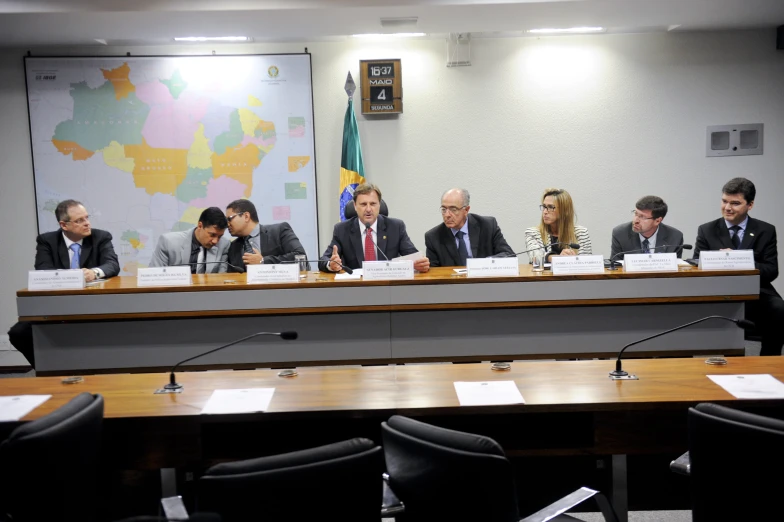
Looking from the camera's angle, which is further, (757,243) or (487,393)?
(757,243)

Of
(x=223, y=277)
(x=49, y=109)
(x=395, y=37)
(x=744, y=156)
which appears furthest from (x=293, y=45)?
(x=744, y=156)

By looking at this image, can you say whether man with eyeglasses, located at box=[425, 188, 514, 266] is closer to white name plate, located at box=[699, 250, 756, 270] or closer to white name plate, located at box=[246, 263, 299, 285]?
white name plate, located at box=[246, 263, 299, 285]

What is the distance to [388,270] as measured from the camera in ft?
13.4

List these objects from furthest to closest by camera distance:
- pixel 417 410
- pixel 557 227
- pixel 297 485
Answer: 1. pixel 557 227
2. pixel 417 410
3. pixel 297 485

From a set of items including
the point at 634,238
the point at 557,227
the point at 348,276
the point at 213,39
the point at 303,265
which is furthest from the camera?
the point at 213,39

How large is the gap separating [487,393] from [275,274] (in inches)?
85.2

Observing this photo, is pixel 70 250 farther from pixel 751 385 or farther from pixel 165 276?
pixel 751 385

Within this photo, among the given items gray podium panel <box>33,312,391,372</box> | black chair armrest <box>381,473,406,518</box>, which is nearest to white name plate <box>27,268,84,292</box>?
gray podium panel <box>33,312,391,372</box>

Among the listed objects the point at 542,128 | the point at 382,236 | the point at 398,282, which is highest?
the point at 542,128

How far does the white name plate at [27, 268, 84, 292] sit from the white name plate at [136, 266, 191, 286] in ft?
1.13

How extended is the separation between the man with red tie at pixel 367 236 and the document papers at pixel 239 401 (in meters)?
2.44

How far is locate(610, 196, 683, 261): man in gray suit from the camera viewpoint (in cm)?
462

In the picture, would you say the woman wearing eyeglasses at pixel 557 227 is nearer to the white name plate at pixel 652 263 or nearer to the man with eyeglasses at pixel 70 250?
the white name plate at pixel 652 263

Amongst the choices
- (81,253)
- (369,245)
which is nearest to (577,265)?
(369,245)
